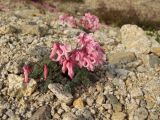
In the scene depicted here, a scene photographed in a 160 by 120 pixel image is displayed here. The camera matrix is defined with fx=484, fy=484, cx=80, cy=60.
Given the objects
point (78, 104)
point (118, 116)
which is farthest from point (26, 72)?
point (118, 116)

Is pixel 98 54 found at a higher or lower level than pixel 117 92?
higher

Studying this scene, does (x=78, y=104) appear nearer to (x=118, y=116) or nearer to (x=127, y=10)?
(x=118, y=116)

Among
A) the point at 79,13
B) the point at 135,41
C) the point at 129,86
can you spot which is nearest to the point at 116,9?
the point at 79,13

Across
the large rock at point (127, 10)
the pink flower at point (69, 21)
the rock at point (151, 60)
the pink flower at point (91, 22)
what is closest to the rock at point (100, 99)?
the rock at point (151, 60)

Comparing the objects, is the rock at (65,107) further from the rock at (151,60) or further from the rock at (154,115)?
the rock at (151,60)

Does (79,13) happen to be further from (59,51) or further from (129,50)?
(59,51)

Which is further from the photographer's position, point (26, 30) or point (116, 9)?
point (116, 9)
